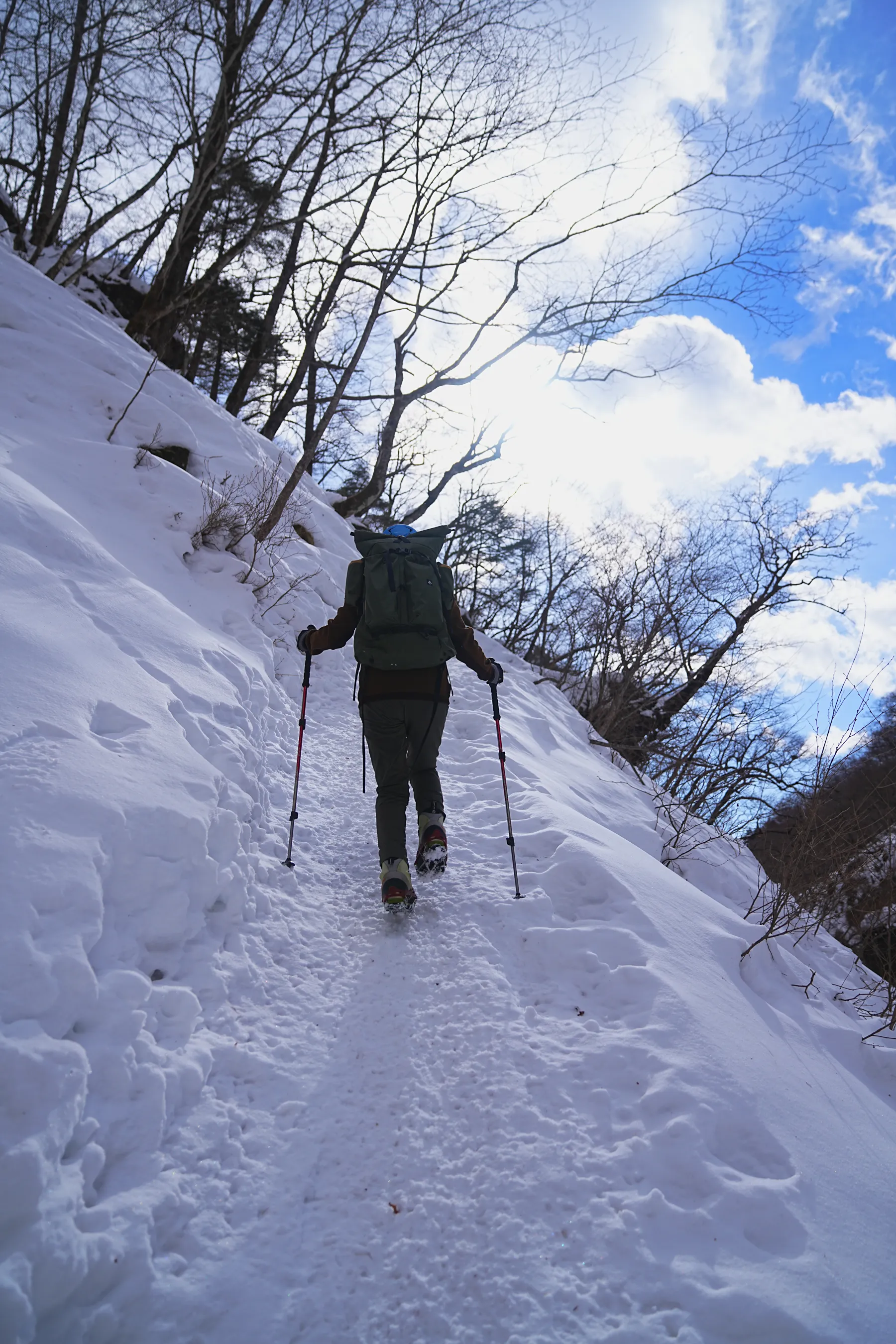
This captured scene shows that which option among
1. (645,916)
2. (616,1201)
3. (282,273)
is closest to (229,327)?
(282,273)

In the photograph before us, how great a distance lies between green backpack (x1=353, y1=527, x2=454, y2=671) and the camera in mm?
3645

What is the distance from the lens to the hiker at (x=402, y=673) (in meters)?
3.65

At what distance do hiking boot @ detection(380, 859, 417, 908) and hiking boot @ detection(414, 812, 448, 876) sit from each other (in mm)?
318

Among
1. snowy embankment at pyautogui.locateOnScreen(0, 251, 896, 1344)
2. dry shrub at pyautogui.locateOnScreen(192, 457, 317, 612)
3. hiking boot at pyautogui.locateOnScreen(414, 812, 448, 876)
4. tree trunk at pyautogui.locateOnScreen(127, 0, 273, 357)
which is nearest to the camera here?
snowy embankment at pyautogui.locateOnScreen(0, 251, 896, 1344)

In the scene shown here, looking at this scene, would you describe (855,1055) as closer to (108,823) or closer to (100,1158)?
(100,1158)

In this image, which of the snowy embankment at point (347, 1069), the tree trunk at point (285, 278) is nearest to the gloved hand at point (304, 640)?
the snowy embankment at point (347, 1069)

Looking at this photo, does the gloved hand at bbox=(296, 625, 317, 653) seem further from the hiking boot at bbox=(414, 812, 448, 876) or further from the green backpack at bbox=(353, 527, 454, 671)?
the hiking boot at bbox=(414, 812, 448, 876)

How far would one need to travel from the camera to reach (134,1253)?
5.20 feet

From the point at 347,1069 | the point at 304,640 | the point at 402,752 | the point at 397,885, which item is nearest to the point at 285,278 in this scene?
the point at 304,640

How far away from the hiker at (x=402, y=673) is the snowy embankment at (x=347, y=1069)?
0.48 m

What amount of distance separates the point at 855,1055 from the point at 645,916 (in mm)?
1438

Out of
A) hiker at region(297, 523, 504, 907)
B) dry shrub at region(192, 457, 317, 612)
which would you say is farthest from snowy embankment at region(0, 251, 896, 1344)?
dry shrub at region(192, 457, 317, 612)

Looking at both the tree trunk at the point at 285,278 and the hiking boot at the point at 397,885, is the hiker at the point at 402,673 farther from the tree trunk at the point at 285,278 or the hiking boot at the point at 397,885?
the tree trunk at the point at 285,278

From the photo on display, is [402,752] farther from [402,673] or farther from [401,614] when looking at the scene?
[401,614]
